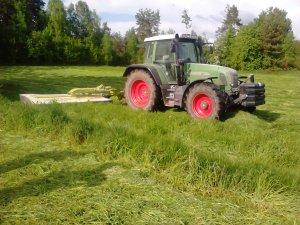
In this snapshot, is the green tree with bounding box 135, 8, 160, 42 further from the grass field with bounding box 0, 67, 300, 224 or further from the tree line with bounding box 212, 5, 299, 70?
the grass field with bounding box 0, 67, 300, 224

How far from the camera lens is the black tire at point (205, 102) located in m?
7.31

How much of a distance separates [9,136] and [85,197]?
3032 mm

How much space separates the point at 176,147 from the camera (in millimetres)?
4672

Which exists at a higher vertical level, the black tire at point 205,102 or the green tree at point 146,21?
the green tree at point 146,21

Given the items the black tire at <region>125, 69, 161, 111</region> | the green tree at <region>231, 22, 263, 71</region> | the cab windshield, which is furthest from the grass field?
the green tree at <region>231, 22, 263, 71</region>

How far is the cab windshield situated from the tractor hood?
0.34m

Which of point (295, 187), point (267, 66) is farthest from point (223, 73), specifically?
point (267, 66)

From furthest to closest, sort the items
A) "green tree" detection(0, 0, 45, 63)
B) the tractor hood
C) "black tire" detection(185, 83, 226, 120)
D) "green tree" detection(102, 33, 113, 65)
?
"green tree" detection(102, 33, 113, 65)
"green tree" detection(0, 0, 45, 63)
the tractor hood
"black tire" detection(185, 83, 226, 120)

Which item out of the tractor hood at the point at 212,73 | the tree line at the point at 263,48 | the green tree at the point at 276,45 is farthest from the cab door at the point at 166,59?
the green tree at the point at 276,45

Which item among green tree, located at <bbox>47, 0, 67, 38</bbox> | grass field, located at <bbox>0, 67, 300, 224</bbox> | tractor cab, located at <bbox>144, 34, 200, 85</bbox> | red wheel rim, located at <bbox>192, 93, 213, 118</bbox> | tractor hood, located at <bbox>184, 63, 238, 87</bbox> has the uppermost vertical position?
green tree, located at <bbox>47, 0, 67, 38</bbox>

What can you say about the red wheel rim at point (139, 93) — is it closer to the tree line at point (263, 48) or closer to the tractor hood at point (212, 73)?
the tractor hood at point (212, 73)

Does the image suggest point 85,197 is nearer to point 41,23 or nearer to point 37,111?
point 37,111

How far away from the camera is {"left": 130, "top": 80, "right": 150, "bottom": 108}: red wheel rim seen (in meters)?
9.33

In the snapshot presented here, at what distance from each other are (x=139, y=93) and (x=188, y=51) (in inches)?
72.0
